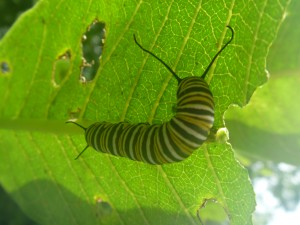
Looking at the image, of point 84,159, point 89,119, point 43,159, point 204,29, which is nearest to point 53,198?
point 43,159

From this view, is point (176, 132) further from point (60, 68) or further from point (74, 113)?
point (60, 68)

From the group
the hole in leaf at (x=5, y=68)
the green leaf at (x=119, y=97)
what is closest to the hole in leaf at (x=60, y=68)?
the green leaf at (x=119, y=97)

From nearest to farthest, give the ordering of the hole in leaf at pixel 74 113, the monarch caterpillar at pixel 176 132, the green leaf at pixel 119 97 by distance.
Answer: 1. the monarch caterpillar at pixel 176 132
2. the green leaf at pixel 119 97
3. the hole in leaf at pixel 74 113

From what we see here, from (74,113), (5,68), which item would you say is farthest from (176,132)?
(5,68)

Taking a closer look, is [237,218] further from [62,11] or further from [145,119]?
[62,11]

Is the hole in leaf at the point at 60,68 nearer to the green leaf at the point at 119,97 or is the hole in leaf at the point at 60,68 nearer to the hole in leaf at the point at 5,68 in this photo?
the green leaf at the point at 119,97

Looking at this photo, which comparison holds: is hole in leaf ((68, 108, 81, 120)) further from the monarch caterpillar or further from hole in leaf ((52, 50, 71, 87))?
the monarch caterpillar

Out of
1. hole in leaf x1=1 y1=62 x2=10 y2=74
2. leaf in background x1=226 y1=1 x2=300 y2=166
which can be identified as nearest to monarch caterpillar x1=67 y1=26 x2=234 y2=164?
leaf in background x1=226 y1=1 x2=300 y2=166
